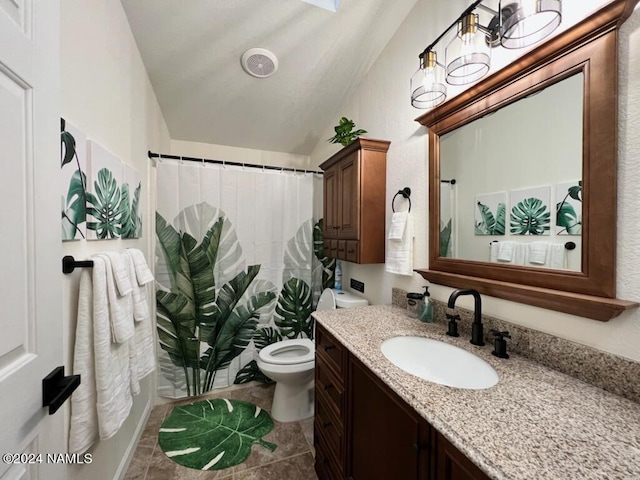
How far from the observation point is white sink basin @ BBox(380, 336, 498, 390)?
947 millimetres

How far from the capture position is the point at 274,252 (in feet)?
7.75

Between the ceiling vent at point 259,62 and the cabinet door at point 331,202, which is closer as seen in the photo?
the ceiling vent at point 259,62

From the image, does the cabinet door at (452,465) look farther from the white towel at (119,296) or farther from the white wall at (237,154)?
the white wall at (237,154)

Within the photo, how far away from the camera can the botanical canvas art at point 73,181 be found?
2.91 ft

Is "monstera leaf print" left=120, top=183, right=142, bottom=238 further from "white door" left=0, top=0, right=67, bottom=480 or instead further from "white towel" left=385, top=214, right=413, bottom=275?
"white towel" left=385, top=214, right=413, bottom=275

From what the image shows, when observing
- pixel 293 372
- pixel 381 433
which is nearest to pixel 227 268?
pixel 293 372

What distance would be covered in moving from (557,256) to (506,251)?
18 centimetres

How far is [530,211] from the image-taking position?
3.19ft

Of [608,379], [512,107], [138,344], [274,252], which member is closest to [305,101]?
[274,252]

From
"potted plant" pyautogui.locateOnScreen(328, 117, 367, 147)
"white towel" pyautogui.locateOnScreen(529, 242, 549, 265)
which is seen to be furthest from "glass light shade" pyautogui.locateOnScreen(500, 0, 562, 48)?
"potted plant" pyautogui.locateOnScreen(328, 117, 367, 147)

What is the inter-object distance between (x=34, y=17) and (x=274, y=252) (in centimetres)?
189

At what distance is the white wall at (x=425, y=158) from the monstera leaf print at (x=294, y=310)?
0.46 metres

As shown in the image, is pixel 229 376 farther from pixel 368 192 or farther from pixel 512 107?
pixel 512 107

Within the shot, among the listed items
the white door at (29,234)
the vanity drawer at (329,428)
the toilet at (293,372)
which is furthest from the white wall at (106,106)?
the vanity drawer at (329,428)
